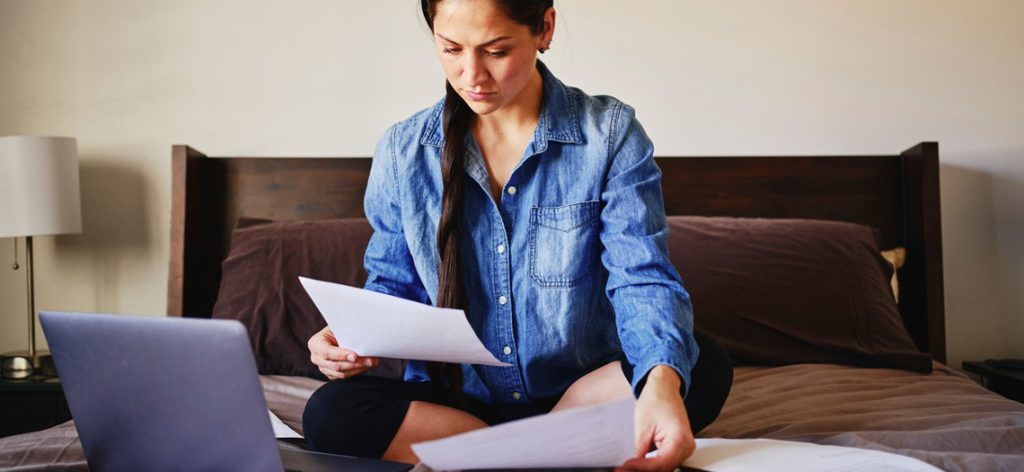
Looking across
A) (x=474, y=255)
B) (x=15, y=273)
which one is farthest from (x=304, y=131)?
(x=474, y=255)

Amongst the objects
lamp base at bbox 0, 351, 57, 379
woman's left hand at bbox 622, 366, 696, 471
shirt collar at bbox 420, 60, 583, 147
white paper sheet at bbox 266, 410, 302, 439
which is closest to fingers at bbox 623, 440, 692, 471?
woman's left hand at bbox 622, 366, 696, 471

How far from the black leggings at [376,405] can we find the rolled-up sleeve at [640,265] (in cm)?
11

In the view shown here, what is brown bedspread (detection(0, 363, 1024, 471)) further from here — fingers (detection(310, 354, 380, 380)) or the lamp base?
the lamp base

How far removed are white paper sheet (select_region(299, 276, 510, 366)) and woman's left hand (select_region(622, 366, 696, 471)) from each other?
18cm

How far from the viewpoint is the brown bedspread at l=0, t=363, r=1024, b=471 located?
3.96 ft

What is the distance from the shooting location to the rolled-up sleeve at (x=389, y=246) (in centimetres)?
133

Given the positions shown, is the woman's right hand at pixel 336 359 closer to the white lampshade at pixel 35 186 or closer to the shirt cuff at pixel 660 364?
the shirt cuff at pixel 660 364

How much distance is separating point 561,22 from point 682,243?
740mm

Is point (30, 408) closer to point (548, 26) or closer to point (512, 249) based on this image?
point (512, 249)

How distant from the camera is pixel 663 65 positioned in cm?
247

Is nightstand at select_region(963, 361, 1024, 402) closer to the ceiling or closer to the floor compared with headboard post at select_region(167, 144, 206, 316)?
closer to the floor

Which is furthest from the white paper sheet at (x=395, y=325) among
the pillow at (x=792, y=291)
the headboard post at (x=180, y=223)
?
the headboard post at (x=180, y=223)

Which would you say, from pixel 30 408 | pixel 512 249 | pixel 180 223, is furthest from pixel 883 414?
pixel 30 408

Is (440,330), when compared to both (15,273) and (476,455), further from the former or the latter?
(15,273)
